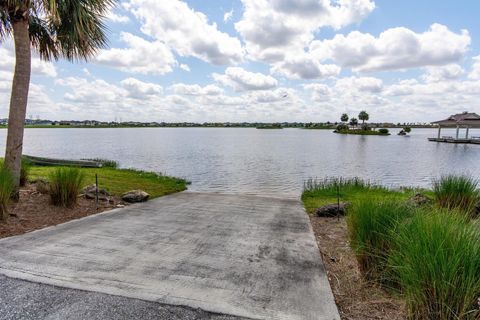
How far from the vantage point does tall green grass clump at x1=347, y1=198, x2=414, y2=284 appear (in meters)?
3.52

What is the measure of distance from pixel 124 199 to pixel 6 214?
2995 millimetres

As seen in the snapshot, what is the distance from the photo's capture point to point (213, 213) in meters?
7.15

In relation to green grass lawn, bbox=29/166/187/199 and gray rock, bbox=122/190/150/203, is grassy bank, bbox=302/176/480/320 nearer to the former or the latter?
gray rock, bbox=122/190/150/203

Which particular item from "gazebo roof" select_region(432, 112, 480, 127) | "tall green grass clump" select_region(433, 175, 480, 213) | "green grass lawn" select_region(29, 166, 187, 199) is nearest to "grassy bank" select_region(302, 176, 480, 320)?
"tall green grass clump" select_region(433, 175, 480, 213)

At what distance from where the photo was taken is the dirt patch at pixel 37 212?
5305 mm

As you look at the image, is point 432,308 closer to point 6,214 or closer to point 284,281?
point 284,281

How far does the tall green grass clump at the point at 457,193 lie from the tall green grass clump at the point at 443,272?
448cm

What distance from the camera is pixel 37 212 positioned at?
20.2ft

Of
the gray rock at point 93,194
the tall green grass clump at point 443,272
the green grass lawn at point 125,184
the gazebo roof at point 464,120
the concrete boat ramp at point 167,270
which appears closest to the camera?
the tall green grass clump at point 443,272

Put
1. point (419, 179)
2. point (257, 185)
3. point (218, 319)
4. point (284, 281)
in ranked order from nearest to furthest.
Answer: point (218, 319), point (284, 281), point (257, 185), point (419, 179)

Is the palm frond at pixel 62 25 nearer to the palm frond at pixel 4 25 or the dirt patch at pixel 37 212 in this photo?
the palm frond at pixel 4 25

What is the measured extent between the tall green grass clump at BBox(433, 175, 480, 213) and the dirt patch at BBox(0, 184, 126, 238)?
7.74m

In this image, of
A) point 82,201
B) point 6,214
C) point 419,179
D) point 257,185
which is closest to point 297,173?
point 257,185

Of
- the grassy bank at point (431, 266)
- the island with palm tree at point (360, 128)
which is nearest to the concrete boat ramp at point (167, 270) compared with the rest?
the grassy bank at point (431, 266)
